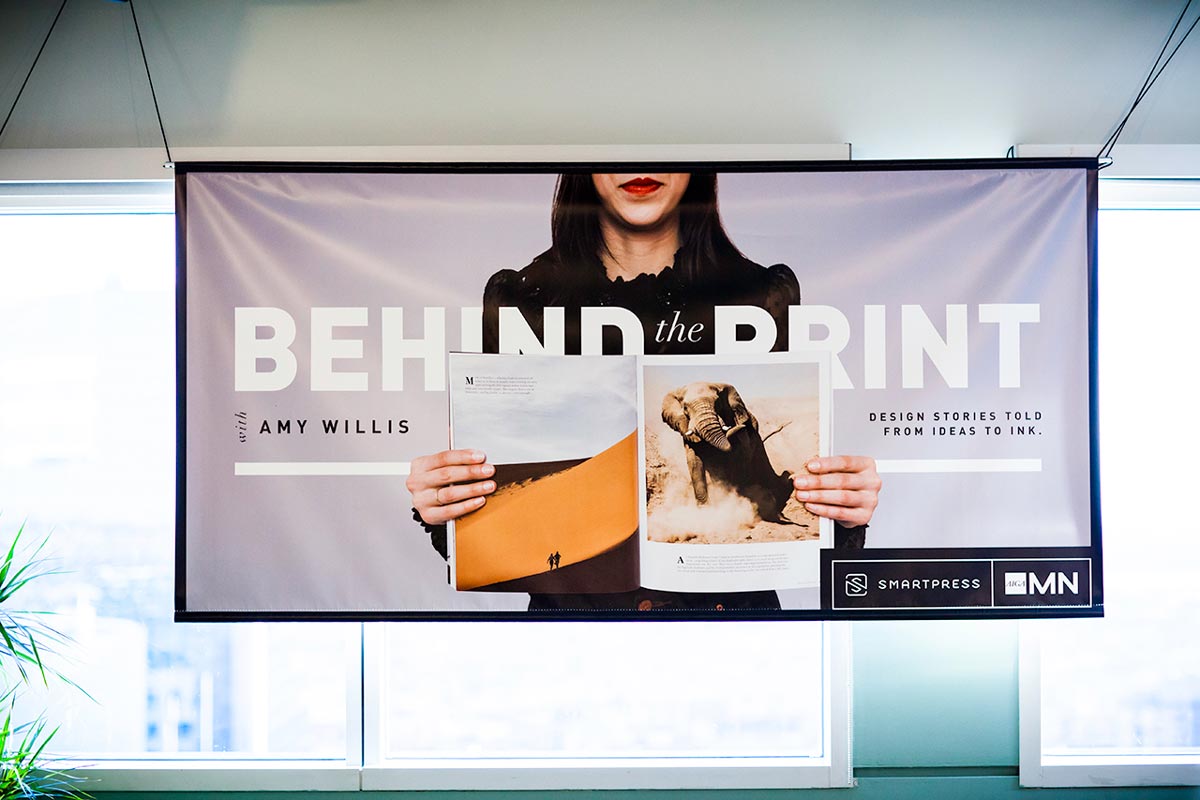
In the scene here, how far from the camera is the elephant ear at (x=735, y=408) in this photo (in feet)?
6.23

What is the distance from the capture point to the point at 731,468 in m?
1.90

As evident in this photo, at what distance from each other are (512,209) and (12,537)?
5.10 feet

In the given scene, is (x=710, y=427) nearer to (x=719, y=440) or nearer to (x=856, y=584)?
(x=719, y=440)

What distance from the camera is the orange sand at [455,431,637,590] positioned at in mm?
1892

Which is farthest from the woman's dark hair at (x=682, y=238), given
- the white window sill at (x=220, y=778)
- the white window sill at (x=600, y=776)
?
the white window sill at (x=220, y=778)

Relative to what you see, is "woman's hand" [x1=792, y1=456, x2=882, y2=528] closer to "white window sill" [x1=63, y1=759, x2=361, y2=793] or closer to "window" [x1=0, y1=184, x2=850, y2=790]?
"window" [x1=0, y1=184, x2=850, y2=790]

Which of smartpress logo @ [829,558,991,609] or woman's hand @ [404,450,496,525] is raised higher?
woman's hand @ [404,450,496,525]

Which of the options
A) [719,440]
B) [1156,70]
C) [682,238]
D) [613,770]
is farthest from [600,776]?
[1156,70]

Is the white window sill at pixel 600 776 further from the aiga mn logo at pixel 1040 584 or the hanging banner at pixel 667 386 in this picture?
the aiga mn logo at pixel 1040 584

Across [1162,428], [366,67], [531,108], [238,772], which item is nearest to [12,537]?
[238,772]

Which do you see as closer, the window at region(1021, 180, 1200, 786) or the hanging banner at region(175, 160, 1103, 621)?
the hanging banner at region(175, 160, 1103, 621)

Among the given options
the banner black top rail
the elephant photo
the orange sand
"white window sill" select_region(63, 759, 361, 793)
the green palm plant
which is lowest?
"white window sill" select_region(63, 759, 361, 793)

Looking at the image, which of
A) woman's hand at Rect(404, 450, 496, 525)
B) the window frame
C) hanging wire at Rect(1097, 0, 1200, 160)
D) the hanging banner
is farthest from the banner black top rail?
the window frame

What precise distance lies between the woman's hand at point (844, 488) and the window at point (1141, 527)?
0.65 metres
